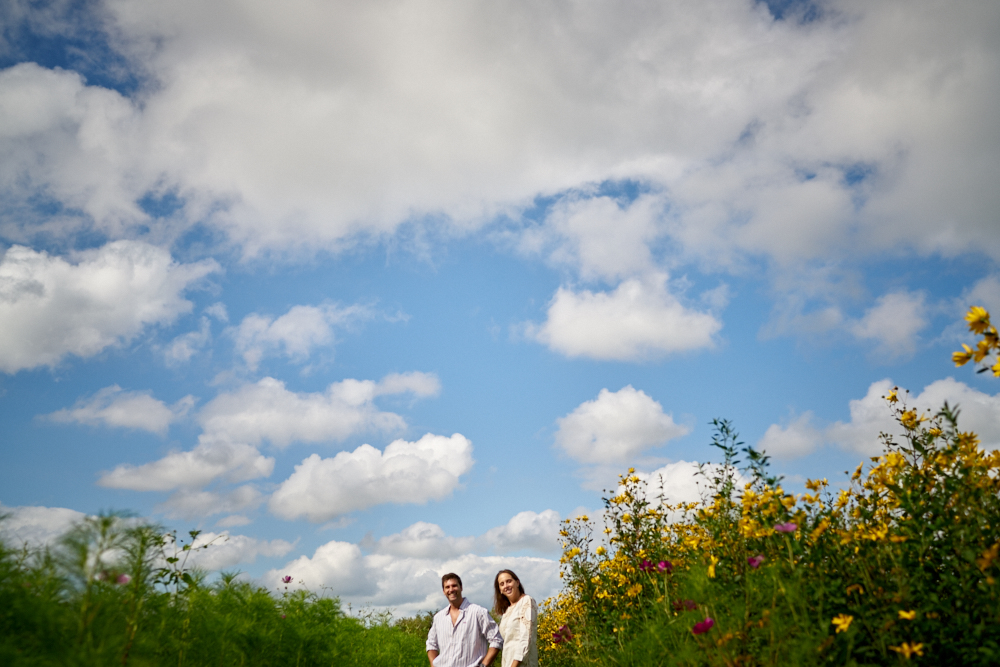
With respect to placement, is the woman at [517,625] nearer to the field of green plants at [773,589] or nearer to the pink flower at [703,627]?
the field of green plants at [773,589]

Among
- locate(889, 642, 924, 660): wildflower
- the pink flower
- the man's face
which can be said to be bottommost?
locate(889, 642, 924, 660): wildflower

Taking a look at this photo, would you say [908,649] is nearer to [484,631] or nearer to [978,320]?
[978,320]

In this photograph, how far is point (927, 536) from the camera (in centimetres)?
288

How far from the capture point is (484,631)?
5.73 meters

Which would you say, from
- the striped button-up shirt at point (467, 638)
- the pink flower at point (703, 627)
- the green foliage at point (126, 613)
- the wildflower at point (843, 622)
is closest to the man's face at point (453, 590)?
the striped button-up shirt at point (467, 638)

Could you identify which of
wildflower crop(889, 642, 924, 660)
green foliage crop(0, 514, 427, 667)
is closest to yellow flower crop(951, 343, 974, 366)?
wildflower crop(889, 642, 924, 660)

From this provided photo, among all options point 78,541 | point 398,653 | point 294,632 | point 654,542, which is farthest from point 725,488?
point 398,653

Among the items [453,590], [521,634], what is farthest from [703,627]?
[453,590]

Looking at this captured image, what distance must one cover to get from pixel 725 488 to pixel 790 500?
3.77 ft

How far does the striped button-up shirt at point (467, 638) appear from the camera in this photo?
18.5 feet

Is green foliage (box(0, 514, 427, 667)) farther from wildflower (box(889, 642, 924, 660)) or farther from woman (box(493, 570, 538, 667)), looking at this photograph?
wildflower (box(889, 642, 924, 660))

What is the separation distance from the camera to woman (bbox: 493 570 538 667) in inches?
213

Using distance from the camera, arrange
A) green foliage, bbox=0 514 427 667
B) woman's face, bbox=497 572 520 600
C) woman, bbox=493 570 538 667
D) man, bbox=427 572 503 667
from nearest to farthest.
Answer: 1. green foliage, bbox=0 514 427 667
2. woman, bbox=493 570 538 667
3. man, bbox=427 572 503 667
4. woman's face, bbox=497 572 520 600

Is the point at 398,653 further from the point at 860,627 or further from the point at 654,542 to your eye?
the point at 860,627
